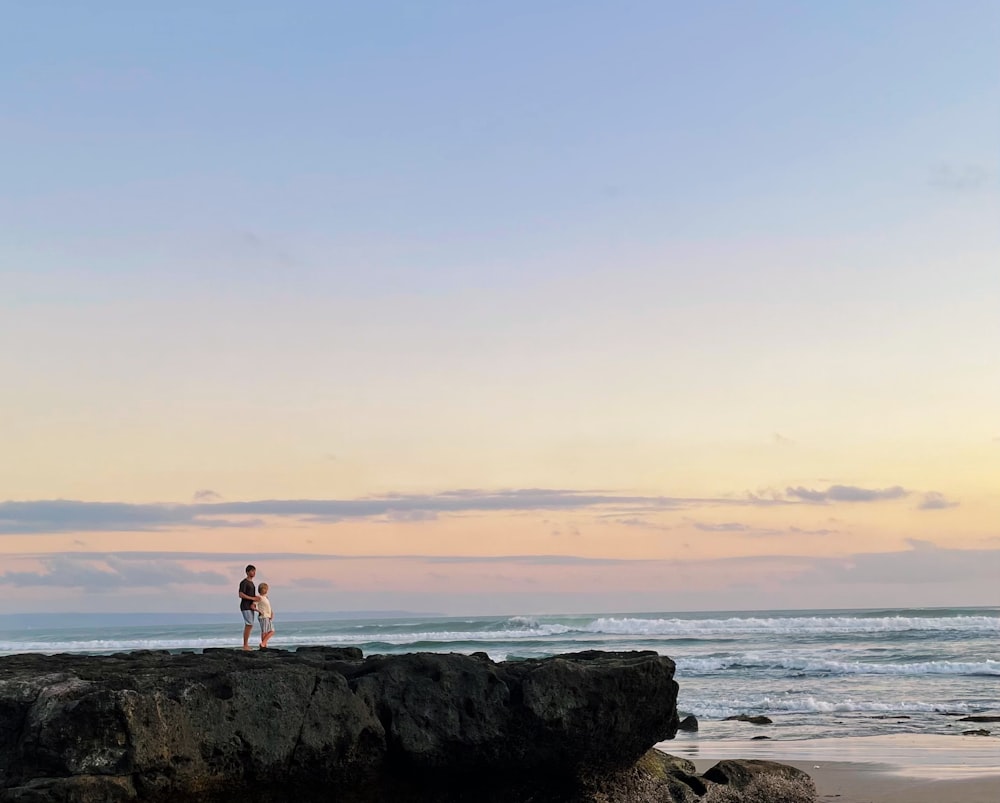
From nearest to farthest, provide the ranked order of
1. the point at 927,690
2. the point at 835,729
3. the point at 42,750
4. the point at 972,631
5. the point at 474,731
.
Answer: the point at 42,750, the point at 474,731, the point at 835,729, the point at 927,690, the point at 972,631

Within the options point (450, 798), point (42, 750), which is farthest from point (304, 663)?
point (42, 750)

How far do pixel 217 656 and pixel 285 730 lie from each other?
2.04 m

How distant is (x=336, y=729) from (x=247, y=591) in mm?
6330

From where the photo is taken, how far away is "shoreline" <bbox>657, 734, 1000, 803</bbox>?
10688 mm

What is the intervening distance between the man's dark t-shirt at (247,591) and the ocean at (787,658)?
676 cm

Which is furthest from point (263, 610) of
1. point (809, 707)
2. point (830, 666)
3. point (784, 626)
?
point (784, 626)

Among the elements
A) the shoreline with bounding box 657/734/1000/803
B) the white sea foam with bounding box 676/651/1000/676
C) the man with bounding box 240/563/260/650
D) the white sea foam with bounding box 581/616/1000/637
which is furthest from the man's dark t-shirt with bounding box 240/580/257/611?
the white sea foam with bounding box 581/616/1000/637

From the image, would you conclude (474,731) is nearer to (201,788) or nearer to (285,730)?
(285,730)

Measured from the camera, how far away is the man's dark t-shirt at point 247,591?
13.9m

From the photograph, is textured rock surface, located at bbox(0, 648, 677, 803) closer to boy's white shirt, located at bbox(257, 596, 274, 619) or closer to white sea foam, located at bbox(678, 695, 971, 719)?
boy's white shirt, located at bbox(257, 596, 274, 619)

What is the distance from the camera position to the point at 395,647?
139ft

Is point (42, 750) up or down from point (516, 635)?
up

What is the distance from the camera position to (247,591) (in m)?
13.9

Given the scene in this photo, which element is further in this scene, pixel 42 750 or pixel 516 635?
pixel 516 635
